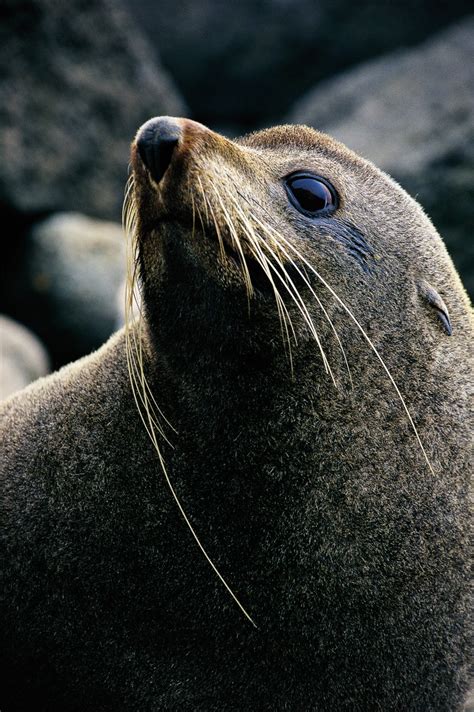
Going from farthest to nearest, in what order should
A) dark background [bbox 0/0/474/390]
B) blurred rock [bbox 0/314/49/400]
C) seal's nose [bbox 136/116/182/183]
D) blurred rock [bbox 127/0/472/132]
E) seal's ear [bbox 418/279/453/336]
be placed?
blurred rock [bbox 127/0/472/132]
dark background [bbox 0/0/474/390]
blurred rock [bbox 0/314/49/400]
seal's ear [bbox 418/279/453/336]
seal's nose [bbox 136/116/182/183]

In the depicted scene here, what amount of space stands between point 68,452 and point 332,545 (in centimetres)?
105

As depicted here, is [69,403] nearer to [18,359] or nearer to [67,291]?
[18,359]

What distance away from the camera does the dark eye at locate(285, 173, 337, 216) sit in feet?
10.5

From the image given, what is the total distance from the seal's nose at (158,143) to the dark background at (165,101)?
388 cm

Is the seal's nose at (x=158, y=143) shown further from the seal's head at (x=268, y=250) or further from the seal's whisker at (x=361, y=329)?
the seal's whisker at (x=361, y=329)

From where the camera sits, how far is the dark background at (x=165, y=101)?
26.8ft

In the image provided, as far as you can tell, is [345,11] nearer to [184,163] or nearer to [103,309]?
[103,309]

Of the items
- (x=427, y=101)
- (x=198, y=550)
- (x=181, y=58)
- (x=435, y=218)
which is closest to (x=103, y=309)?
(x=435, y=218)

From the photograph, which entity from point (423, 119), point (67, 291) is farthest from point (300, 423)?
point (423, 119)

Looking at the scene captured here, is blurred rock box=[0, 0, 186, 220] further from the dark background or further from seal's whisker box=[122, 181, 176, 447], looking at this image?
seal's whisker box=[122, 181, 176, 447]

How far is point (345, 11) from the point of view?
1239 centimetres

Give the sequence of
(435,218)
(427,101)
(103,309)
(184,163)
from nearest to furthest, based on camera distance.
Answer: (184,163) → (103,309) → (435,218) → (427,101)

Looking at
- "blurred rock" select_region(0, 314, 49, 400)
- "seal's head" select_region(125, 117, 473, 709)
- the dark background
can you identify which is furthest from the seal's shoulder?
the dark background

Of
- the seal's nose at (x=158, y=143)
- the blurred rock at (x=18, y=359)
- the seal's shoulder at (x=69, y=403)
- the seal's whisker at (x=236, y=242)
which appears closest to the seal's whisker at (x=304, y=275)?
the seal's whisker at (x=236, y=242)
